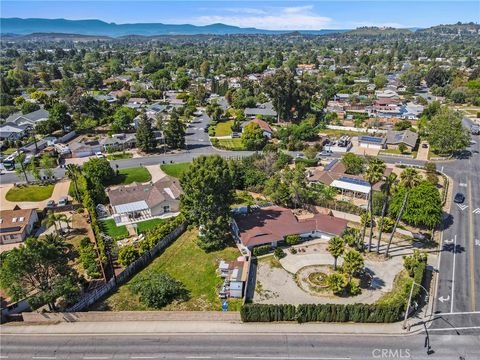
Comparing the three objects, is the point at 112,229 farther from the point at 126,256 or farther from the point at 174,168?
the point at 174,168

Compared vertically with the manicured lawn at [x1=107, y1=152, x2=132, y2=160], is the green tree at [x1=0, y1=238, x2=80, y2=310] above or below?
above

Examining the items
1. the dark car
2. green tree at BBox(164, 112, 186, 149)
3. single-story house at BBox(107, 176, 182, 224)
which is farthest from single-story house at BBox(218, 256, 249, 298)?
green tree at BBox(164, 112, 186, 149)

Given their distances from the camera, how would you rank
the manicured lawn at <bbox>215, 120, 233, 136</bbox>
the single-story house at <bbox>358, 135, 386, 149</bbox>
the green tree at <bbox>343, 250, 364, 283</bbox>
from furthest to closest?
1. the manicured lawn at <bbox>215, 120, 233, 136</bbox>
2. the single-story house at <bbox>358, 135, 386, 149</bbox>
3. the green tree at <bbox>343, 250, 364, 283</bbox>

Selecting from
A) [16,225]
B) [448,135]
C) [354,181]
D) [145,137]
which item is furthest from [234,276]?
[448,135]

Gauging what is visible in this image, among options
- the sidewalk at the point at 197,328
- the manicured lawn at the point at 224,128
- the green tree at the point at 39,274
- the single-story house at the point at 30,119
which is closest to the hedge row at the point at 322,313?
the sidewalk at the point at 197,328

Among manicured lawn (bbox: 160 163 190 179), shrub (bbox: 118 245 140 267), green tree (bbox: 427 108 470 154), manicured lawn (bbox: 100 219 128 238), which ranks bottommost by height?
manicured lawn (bbox: 160 163 190 179)

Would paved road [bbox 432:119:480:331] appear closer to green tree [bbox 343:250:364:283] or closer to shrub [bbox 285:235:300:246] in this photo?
green tree [bbox 343:250:364:283]

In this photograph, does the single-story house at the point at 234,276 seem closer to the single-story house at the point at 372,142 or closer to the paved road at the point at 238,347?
the paved road at the point at 238,347
